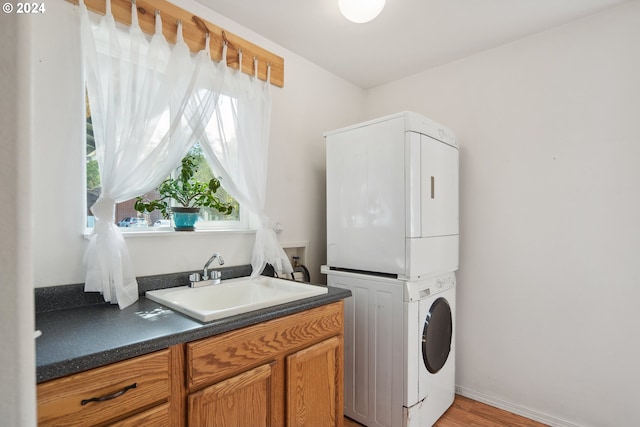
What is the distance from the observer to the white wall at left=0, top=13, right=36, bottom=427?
13.1 inches

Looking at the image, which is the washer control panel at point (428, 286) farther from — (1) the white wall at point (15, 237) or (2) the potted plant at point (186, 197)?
(1) the white wall at point (15, 237)

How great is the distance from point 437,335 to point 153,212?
182 cm

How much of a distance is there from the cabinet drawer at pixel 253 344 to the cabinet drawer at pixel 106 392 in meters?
0.10

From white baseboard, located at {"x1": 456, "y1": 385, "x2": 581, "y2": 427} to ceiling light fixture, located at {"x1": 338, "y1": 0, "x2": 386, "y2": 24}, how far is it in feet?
8.16

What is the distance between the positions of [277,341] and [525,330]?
5.61 feet

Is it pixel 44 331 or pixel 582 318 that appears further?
pixel 582 318

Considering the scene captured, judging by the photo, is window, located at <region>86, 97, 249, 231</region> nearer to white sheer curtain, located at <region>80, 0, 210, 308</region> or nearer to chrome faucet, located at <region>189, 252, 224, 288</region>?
white sheer curtain, located at <region>80, 0, 210, 308</region>

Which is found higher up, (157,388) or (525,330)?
(157,388)

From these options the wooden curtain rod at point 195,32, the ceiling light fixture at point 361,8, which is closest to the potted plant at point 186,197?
the wooden curtain rod at point 195,32

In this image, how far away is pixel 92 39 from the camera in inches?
54.0

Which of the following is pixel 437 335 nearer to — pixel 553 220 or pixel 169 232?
pixel 553 220

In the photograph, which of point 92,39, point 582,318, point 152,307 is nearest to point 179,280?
point 152,307

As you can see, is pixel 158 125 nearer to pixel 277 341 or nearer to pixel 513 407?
pixel 277 341

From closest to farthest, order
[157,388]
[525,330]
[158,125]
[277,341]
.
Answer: [157,388], [277,341], [158,125], [525,330]
